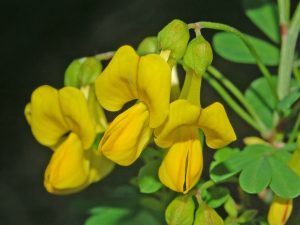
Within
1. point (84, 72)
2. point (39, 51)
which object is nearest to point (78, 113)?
point (84, 72)

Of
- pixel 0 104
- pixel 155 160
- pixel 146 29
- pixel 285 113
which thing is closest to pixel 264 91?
pixel 285 113

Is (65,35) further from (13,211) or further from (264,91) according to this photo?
(264,91)

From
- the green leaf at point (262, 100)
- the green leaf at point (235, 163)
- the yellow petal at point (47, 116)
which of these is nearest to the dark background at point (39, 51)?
the green leaf at point (262, 100)

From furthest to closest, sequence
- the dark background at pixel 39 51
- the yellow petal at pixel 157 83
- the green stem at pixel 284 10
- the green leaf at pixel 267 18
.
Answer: the dark background at pixel 39 51 < the green leaf at pixel 267 18 < the green stem at pixel 284 10 < the yellow petal at pixel 157 83

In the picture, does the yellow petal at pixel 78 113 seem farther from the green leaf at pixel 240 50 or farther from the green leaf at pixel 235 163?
the green leaf at pixel 240 50

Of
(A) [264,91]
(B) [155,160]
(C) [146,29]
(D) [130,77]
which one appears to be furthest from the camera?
(C) [146,29]

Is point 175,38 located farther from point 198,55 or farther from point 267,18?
point 267,18
